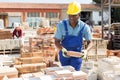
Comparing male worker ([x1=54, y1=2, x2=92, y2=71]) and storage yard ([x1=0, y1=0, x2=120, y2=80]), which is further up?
male worker ([x1=54, y1=2, x2=92, y2=71])

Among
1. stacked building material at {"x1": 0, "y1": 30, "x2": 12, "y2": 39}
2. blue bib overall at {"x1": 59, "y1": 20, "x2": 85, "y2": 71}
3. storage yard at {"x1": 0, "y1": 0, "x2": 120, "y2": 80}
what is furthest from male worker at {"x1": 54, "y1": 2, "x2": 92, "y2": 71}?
stacked building material at {"x1": 0, "y1": 30, "x2": 12, "y2": 39}

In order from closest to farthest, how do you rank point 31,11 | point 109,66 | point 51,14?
point 109,66
point 31,11
point 51,14

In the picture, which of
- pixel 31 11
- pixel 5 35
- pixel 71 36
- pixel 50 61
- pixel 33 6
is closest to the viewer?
pixel 71 36

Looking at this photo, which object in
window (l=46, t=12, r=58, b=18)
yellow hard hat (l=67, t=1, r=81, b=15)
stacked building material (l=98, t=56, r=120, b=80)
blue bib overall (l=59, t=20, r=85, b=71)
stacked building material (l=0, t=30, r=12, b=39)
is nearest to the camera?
yellow hard hat (l=67, t=1, r=81, b=15)

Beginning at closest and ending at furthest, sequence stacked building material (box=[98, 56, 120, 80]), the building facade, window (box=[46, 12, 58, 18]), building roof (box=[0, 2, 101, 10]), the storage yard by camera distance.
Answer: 1. the storage yard
2. stacked building material (box=[98, 56, 120, 80])
3. the building facade
4. building roof (box=[0, 2, 101, 10])
5. window (box=[46, 12, 58, 18])

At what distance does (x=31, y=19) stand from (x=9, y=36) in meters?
23.1

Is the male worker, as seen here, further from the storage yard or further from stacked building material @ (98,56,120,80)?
stacked building material @ (98,56,120,80)

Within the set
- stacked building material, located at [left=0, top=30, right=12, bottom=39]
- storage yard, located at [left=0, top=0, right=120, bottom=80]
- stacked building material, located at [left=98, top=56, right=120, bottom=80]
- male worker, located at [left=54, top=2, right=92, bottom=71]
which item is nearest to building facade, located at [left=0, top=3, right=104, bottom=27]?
storage yard, located at [left=0, top=0, right=120, bottom=80]

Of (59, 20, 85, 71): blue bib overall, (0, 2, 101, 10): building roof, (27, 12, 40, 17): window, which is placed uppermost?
(0, 2, 101, 10): building roof

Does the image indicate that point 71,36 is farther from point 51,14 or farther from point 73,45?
point 51,14

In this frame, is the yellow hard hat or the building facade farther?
the building facade

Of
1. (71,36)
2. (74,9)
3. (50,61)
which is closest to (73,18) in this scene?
(74,9)

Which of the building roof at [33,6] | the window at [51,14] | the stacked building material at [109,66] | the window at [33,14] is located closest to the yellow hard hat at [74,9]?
the stacked building material at [109,66]

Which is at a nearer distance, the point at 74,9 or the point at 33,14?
the point at 74,9
